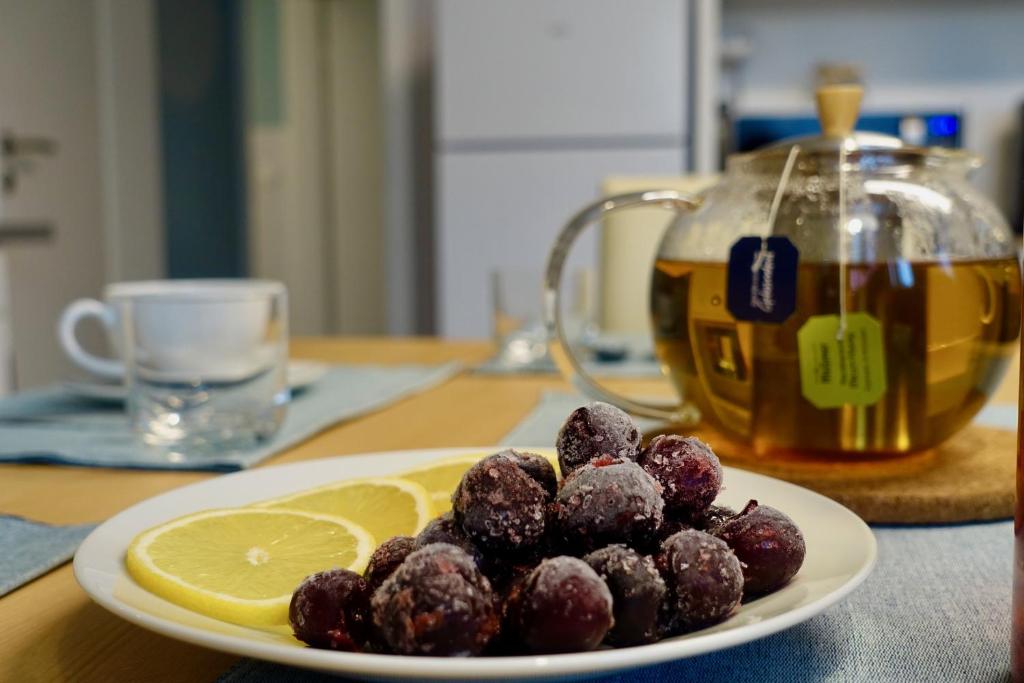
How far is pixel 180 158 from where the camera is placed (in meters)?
4.26

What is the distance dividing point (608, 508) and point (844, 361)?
14.5 inches

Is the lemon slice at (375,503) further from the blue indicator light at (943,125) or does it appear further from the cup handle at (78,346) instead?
the blue indicator light at (943,125)

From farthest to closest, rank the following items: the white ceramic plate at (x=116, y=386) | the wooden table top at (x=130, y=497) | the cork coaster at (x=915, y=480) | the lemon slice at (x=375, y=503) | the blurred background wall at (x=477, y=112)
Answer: the blurred background wall at (x=477, y=112), the white ceramic plate at (x=116, y=386), the cork coaster at (x=915, y=480), the lemon slice at (x=375, y=503), the wooden table top at (x=130, y=497)

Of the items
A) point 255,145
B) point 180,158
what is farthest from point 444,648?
point 255,145

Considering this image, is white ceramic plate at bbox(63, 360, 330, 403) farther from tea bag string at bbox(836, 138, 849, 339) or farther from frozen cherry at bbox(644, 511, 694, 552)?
frozen cherry at bbox(644, 511, 694, 552)

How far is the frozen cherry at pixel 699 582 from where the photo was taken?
380 millimetres

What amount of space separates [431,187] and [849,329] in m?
3.32

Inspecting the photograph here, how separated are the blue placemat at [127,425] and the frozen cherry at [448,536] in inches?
17.2

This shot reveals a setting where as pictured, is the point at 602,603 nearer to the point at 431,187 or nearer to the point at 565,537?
the point at 565,537

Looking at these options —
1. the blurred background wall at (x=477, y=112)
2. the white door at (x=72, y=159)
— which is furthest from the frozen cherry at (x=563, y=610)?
the white door at (x=72, y=159)

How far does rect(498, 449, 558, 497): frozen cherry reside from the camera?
0.45m

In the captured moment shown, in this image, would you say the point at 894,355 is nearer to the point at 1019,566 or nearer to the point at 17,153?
the point at 1019,566

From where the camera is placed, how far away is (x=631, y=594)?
0.37 meters

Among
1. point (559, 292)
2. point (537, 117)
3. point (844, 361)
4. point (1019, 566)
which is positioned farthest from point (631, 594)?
point (537, 117)
